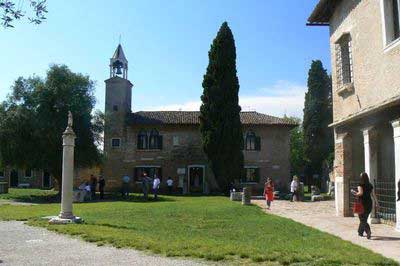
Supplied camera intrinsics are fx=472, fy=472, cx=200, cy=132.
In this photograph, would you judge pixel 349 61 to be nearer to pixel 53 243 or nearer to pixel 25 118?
pixel 53 243

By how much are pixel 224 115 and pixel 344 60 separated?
19.8m

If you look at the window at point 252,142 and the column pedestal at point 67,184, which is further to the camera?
the window at point 252,142

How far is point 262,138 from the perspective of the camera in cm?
4275

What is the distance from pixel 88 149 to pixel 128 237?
2456 cm

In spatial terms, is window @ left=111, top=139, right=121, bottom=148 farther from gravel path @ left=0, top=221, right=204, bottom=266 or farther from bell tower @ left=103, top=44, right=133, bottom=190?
gravel path @ left=0, top=221, right=204, bottom=266

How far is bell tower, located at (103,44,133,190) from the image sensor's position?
140 feet

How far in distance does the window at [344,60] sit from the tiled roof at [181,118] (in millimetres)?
23986

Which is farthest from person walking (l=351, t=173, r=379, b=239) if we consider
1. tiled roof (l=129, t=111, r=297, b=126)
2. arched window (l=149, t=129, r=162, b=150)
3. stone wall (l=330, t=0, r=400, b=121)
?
arched window (l=149, t=129, r=162, b=150)

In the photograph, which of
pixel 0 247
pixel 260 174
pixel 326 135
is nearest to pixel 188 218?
pixel 0 247

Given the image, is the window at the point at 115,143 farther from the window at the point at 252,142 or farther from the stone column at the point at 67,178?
the stone column at the point at 67,178

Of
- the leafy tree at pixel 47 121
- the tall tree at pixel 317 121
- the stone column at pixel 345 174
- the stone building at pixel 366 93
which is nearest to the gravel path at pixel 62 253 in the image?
the stone building at pixel 366 93

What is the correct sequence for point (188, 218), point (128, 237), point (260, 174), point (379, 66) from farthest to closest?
point (260, 174), point (188, 218), point (379, 66), point (128, 237)

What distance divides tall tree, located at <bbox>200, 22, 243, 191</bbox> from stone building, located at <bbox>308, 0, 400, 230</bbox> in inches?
720

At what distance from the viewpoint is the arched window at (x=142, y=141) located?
42.8 meters
